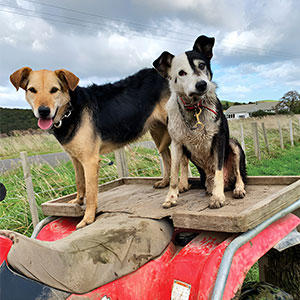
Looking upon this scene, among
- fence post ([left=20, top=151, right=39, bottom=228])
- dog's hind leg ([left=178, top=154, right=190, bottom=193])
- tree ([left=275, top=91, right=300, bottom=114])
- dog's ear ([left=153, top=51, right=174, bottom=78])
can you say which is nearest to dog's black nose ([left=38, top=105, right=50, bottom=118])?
dog's ear ([left=153, top=51, right=174, bottom=78])

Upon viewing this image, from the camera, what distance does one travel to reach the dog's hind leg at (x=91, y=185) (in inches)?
88.0

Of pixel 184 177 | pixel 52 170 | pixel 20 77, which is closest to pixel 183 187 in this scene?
pixel 184 177

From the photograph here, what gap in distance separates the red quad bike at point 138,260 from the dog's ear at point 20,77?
1.23 m

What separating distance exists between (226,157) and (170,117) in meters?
0.57

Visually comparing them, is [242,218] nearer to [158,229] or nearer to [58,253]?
[158,229]

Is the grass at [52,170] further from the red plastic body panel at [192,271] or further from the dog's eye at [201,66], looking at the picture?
the red plastic body panel at [192,271]

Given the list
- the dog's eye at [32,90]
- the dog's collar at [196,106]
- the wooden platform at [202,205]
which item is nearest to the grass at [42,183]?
the wooden platform at [202,205]

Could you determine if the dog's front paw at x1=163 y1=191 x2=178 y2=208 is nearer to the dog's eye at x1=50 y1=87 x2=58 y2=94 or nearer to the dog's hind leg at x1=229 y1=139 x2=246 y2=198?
the dog's hind leg at x1=229 y1=139 x2=246 y2=198

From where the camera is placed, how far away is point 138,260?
1498 mm

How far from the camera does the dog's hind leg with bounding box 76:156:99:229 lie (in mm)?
2234

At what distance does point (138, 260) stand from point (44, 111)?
1.20 meters

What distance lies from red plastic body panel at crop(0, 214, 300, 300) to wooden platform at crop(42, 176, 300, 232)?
12cm

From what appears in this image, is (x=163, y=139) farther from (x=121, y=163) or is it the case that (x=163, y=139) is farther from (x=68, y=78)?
(x=121, y=163)

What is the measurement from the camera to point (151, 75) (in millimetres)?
2986
